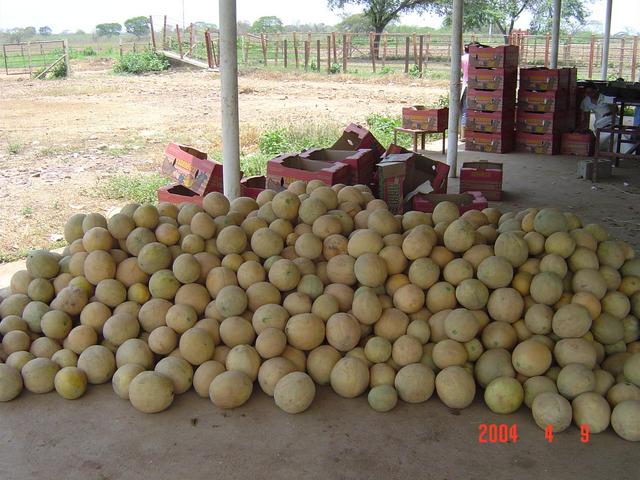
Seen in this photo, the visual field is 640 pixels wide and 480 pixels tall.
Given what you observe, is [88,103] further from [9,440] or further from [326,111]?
[9,440]

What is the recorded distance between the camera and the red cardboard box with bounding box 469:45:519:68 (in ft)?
34.2

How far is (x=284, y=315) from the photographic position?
336 cm

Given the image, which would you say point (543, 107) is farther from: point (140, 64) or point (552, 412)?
point (140, 64)

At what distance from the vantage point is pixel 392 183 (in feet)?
19.0

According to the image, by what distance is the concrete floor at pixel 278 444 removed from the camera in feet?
8.84

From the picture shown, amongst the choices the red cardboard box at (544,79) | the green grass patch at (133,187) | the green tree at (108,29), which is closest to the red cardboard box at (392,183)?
the green grass patch at (133,187)

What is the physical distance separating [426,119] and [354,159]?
517 centimetres

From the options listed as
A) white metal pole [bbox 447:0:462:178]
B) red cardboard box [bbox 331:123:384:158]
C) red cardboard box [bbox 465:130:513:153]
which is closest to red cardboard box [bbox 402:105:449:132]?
red cardboard box [bbox 465:130:513:153]

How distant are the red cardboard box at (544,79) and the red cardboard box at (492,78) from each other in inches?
10.8

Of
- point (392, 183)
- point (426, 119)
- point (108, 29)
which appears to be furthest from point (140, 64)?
point (108, 29)

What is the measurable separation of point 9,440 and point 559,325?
264cm

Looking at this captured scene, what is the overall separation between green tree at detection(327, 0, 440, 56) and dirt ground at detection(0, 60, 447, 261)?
38.2 feet

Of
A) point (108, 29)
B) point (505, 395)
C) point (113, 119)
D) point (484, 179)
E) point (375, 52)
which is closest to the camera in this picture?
point (505, 395)

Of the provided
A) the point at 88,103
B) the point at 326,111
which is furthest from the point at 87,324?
the point at 88,103
